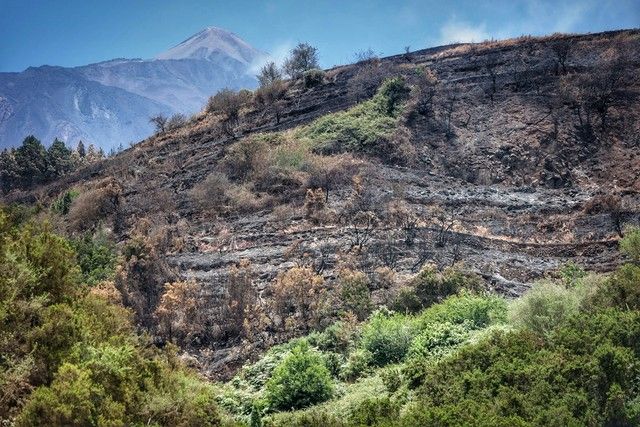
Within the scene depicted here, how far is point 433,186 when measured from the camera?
2788 centimetres

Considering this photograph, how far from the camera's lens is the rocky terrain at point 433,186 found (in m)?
22.1

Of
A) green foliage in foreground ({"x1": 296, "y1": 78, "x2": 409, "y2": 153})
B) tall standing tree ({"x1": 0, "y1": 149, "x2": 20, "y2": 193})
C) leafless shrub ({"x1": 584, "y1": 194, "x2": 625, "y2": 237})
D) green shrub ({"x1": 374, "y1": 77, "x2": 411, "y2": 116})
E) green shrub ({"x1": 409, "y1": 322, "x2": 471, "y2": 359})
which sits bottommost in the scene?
green shrub ({"x1": 409, "y1": 322, "x2": 471, "y2": 359})

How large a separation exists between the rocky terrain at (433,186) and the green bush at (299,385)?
416cm

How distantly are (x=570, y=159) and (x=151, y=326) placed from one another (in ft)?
66.2

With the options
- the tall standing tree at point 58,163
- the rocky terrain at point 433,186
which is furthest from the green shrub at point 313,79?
the tall standing tree at point 58,163

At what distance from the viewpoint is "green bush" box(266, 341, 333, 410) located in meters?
13.9

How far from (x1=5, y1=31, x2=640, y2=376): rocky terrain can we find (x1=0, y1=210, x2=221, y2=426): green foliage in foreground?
6.60 metres

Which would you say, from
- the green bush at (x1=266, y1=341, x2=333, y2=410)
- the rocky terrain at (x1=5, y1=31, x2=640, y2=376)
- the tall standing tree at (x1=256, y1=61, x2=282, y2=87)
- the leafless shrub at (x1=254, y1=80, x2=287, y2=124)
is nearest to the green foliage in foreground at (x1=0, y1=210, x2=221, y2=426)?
the green bush at (x1=266, y1=341, x2=333, y2=410)

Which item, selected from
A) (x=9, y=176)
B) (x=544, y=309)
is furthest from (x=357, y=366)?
(x=9, y=176)

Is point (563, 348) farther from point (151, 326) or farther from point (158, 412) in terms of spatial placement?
point (151, 326)

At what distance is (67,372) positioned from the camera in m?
9.14

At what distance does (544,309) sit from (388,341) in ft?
12.3

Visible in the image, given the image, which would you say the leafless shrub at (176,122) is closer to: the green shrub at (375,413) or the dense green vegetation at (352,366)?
the dense green vegetation at (352,366)

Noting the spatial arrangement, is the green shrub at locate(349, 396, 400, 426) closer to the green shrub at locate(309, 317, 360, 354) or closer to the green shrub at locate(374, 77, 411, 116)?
the green shrub at locate(309, 317, 360, 354)
